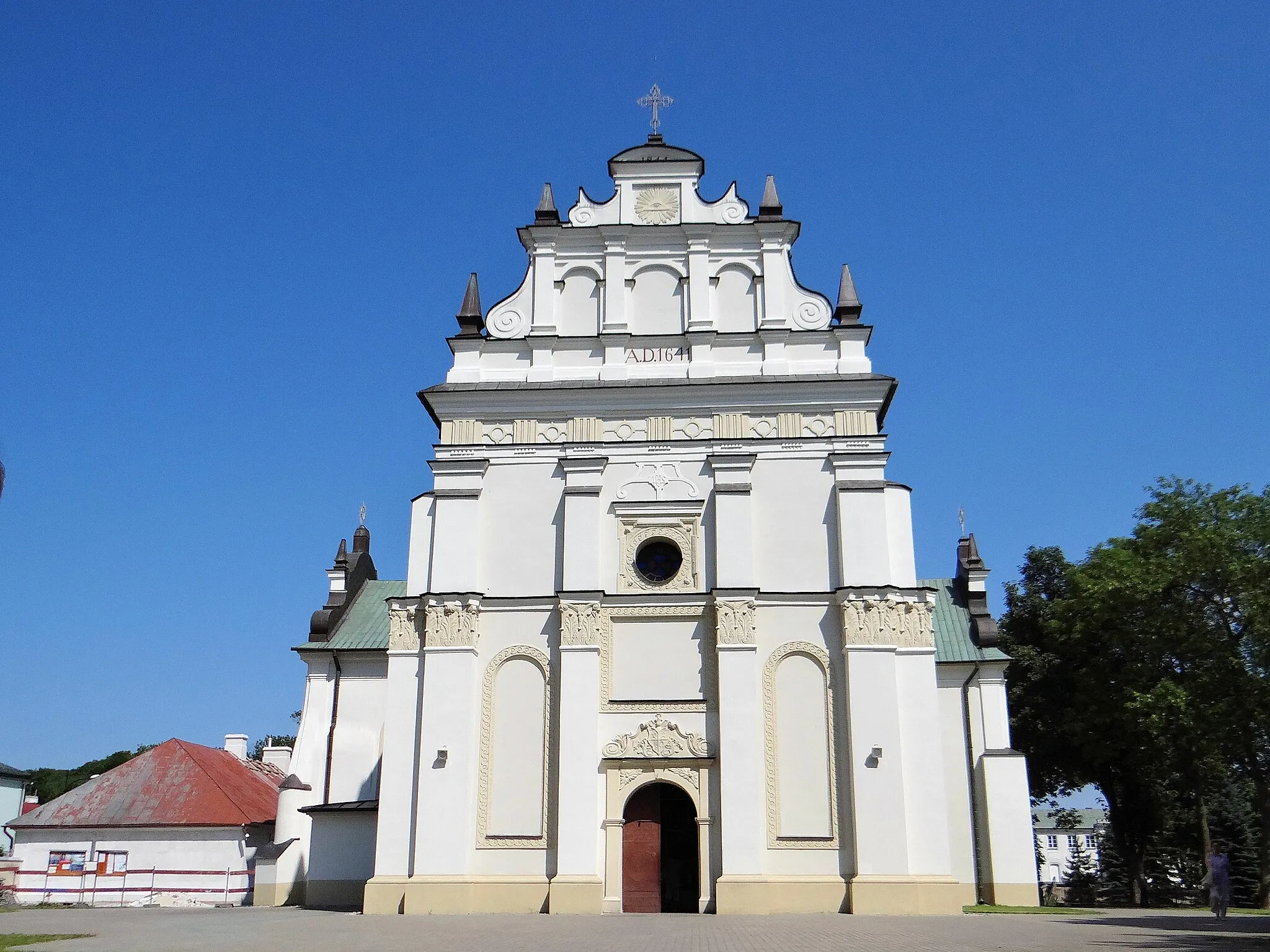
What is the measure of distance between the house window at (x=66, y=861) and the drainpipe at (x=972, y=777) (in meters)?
25.3

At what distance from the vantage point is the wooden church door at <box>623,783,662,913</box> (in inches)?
990

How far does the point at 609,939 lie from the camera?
17500 millimetres

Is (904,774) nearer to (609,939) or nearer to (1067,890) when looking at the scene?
(609,939)

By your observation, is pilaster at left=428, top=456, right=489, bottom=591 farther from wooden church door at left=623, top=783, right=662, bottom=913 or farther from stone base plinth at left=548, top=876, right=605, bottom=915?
stone base plinth at left=548, top=876, right=605, bottom=915

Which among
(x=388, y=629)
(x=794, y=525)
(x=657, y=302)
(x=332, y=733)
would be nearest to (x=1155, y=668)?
(x=794, y=525)

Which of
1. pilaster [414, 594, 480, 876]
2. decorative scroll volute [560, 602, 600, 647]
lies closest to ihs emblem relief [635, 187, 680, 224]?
decorative scroll volute [560, 602, 600, 647]

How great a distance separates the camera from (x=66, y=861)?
108 feet

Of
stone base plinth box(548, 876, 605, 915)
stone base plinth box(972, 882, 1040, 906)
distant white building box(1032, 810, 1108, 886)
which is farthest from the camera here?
distant white building box(1032, 810, 1108, 886)

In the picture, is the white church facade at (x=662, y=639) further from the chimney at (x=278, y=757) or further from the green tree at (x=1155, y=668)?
the chimney at (x=278, y=757)

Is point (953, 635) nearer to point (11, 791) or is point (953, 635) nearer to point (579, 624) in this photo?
point (579, 624)

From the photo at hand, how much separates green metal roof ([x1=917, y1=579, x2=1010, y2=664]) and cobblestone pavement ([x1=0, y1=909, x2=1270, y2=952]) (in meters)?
7.92

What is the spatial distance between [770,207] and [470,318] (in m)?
8.53

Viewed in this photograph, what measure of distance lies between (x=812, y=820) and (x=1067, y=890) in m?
16.1

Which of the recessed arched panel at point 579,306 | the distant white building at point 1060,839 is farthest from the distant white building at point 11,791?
the distant white building at point 1060,839
